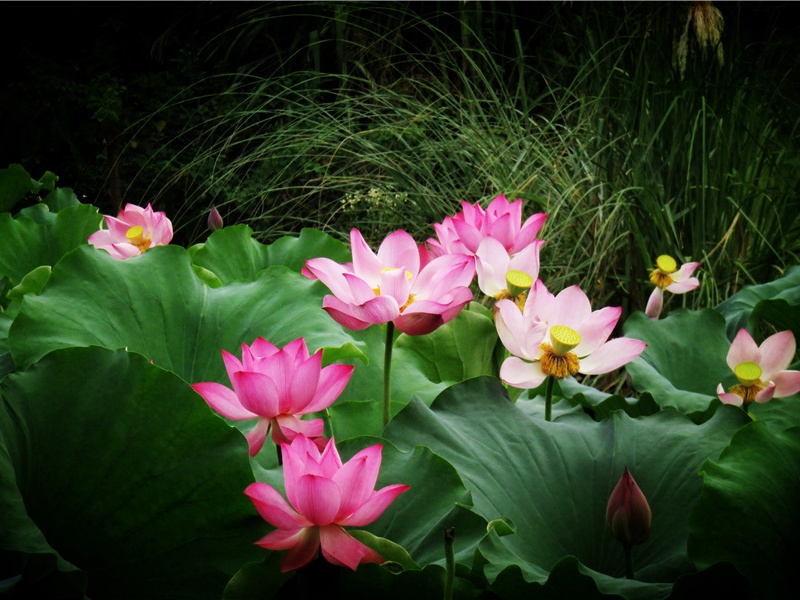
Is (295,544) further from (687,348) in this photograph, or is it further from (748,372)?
(687,348)

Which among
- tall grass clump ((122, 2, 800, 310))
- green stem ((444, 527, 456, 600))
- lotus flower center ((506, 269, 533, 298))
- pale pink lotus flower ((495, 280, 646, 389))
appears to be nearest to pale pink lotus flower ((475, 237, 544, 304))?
lotus flower center ((506, 269, 533, 298))

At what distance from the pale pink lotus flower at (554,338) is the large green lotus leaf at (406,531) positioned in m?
0.16

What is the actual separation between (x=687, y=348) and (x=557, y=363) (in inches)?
22.9

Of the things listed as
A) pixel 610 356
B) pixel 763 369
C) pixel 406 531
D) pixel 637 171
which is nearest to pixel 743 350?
pixel 763 369

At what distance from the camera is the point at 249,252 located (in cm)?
134

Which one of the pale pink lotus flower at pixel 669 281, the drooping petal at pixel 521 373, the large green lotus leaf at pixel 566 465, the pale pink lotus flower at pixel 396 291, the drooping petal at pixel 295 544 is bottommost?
the pale pink lotus flower at pixel 669 281

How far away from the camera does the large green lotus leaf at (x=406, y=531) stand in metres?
0.50

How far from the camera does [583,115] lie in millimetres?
3059

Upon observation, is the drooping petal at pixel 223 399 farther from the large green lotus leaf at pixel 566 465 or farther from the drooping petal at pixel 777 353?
the drooping petal at pixel 777 353

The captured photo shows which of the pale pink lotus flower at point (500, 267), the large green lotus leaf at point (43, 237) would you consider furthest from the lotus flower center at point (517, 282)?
the large green lotus leaf at point (43, 237)

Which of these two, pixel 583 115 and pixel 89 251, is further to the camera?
pixel 583 115

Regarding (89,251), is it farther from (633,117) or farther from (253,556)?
(633,117)

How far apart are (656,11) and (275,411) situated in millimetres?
3021

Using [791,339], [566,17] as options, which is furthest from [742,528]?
[566,17]
